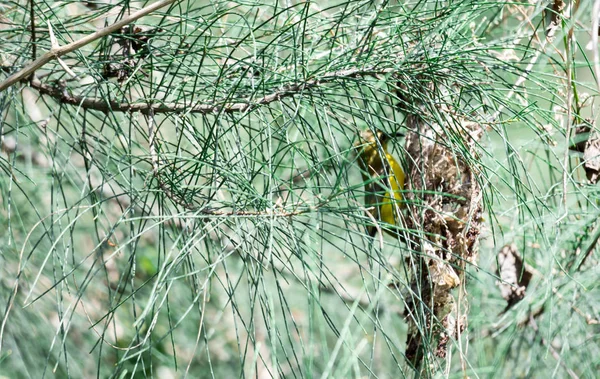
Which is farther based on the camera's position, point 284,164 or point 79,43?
point 284,164

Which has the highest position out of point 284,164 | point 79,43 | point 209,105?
point 79,43

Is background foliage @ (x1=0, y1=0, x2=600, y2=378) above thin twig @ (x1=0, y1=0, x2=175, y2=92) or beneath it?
beneath

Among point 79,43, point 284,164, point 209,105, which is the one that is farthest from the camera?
point 284,164

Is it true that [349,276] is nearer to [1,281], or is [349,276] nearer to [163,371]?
[163,371]

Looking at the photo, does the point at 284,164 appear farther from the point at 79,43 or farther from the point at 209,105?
the point at 79,43

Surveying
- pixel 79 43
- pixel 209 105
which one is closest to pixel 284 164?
pixel 209 105

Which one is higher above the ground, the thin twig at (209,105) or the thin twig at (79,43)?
the thin twig at (79,43)

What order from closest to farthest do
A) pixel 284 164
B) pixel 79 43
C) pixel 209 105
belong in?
pixel 79 43
pixel 209 105
pixel 284 164

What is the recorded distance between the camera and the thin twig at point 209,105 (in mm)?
754

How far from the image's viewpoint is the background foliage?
0.70 metres

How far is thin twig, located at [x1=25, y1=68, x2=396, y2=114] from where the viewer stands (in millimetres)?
754

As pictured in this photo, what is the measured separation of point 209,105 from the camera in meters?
0.82

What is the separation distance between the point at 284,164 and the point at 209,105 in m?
0.21

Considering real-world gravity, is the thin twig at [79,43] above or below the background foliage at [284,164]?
above
